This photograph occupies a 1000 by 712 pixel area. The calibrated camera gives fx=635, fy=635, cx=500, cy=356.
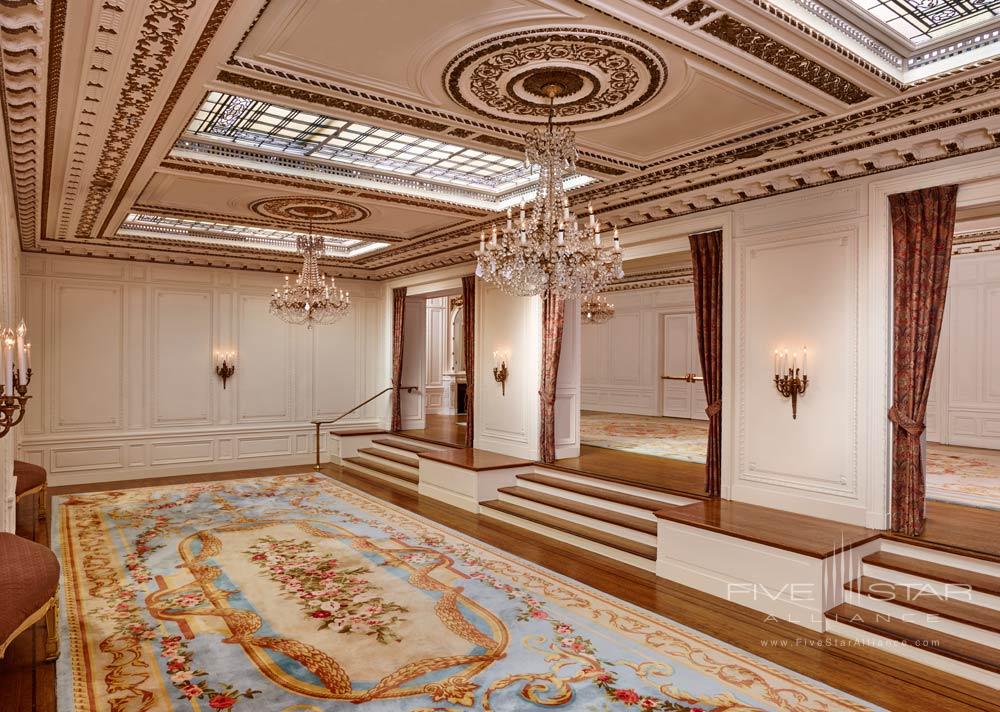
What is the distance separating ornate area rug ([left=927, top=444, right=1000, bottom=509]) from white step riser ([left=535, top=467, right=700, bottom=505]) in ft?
7.76

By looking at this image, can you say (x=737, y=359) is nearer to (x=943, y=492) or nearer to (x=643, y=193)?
(x=643, y=193)

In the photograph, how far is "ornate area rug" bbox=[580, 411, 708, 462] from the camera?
28.7 feet

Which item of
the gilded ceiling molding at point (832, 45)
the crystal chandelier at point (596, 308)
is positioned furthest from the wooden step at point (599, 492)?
the crystal chandelier at point (596, 308)

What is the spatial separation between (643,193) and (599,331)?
29.4 feet

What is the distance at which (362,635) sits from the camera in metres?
4.12

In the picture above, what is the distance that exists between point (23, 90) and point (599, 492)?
5.58m

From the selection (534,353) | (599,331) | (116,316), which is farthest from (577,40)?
(599,331)

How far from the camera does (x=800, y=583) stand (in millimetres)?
4328

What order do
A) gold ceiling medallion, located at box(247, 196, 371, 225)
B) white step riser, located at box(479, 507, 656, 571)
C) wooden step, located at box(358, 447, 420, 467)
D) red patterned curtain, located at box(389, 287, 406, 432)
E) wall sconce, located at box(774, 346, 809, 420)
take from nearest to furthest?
wall sconce, located at box(774, 346, 809, 420) < white step riser, located at box(479, 507, 656, 571) < gold ceiling medallion, located at box(247, 196, 371, 225) < wooden step, located at box(358, 447, 420, 467) < red patterned curtain, located at box(389, 287, 406, 432)

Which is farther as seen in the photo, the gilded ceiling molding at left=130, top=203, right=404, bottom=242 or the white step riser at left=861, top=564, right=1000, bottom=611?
the gilded ceiling molding at left=130, top=203, right=404, bottom=242

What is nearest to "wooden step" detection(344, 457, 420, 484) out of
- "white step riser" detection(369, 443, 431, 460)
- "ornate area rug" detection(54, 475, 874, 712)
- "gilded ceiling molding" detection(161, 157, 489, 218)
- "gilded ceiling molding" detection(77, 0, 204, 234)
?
"white step riser" detection(369, 443, 431, 460)

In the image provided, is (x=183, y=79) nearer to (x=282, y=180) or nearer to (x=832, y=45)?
(x=282, y=180)

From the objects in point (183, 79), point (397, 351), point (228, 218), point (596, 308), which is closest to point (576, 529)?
point (183, 79)

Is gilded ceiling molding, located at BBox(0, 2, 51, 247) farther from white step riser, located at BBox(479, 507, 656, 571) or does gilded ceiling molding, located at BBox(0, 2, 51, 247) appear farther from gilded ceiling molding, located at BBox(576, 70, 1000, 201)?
white step riser, located at BBox(479, 507, 656, 571)
